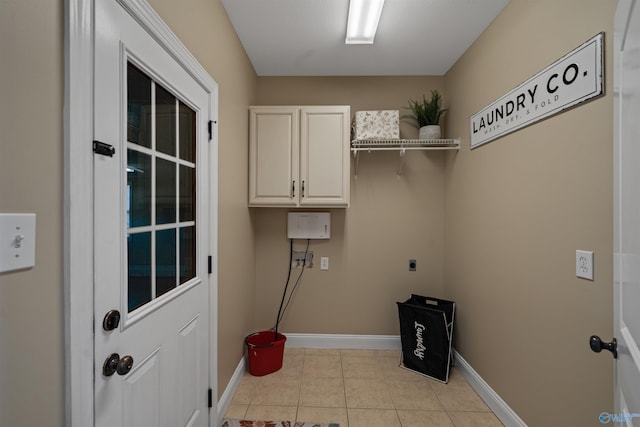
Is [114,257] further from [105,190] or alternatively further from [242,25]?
[242,25]

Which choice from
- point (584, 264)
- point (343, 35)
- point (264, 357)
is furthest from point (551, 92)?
point (264, 357)

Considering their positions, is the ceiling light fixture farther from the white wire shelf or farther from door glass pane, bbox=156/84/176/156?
door glass pane, bbox=156/84/176/156

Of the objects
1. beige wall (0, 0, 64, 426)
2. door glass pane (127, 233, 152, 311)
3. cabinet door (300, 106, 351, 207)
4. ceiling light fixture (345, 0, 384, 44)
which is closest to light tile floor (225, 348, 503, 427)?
door glass pane (127, 233, 152, 311)

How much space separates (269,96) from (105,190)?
2274 millimetres

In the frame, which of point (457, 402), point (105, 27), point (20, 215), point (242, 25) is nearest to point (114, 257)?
point (20, 215)

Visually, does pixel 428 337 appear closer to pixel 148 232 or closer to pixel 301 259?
pixel 301 259

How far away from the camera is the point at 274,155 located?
2.55 meters

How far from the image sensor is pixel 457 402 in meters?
2.11

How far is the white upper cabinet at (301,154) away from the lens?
100.0 inches

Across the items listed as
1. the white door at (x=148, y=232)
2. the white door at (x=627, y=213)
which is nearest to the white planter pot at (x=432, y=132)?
the white door at (x=627, y=213)

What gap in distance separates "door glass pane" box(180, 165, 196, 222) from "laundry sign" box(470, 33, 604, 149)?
189 cm

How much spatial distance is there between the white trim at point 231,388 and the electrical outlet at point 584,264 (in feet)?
6.99

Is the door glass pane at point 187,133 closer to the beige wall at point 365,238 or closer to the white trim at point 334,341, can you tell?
the beige wall at point 365,238

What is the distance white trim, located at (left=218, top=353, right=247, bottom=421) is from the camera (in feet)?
6.21
